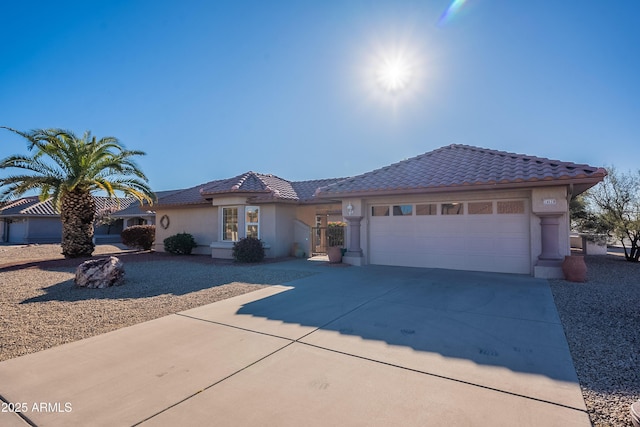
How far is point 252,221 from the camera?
1608 centimetres

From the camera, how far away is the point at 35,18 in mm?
9883

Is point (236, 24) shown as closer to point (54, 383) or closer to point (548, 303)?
point (54, 383)

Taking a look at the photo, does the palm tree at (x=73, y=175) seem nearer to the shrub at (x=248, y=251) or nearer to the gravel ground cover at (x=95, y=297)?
the gravel ground cover at (x=95, y=297)

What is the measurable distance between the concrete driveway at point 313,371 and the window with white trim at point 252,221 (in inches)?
376

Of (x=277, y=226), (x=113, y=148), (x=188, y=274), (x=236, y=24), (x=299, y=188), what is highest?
(x=236, y=24)

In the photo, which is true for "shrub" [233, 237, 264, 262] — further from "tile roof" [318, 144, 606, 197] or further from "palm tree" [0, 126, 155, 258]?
"palm tree" [0, 126, 155, 258]

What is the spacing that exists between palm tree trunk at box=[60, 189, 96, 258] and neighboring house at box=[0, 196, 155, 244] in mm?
15166

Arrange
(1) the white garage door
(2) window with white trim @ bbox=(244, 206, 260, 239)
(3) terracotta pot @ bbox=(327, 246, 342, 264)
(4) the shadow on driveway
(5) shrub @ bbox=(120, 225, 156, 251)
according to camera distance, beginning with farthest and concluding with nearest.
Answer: (5) shrub @ bbox=(120, 225, 156, 251) < (2) window with white trim @ bbox=(244, 206, 260, 239) < (3) terracotta pot @ bbox=(327, 246, 342, 264) < (1) the white garage door < (4) the shadow on driveway

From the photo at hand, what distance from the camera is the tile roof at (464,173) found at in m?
9.25

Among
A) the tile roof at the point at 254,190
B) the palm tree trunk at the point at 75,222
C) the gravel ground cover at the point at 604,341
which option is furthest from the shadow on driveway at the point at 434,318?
the palm tree trunk at the point at 75,222

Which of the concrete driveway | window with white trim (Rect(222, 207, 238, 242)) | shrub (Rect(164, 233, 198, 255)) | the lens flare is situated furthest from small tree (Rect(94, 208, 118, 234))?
the lens flare

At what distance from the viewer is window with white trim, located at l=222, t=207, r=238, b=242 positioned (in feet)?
53.4

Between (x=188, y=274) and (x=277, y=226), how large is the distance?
17.9 feet

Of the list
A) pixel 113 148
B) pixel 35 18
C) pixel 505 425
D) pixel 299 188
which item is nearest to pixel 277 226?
pixel 299 188
